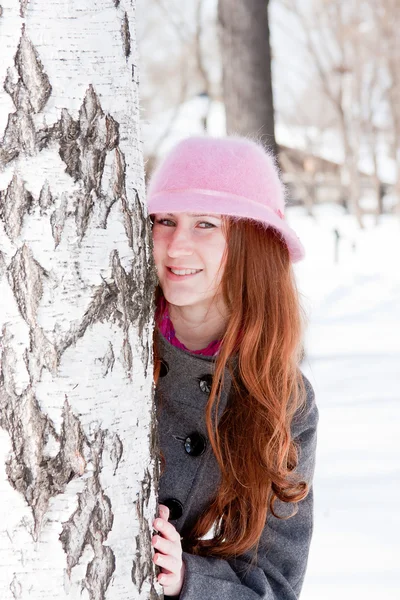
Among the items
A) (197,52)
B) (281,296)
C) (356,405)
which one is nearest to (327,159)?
(197,52)

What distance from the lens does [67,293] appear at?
1287 millimetres

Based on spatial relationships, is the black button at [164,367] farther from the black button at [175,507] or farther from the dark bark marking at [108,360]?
the dark bark marking at [108,360]

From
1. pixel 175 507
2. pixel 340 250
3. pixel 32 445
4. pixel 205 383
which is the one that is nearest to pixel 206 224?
pixel 205 383

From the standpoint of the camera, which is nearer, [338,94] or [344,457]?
[344,457]

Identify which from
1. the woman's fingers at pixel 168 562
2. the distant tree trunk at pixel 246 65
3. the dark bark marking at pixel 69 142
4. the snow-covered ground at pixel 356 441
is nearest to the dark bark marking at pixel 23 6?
the dark bark marking at pixel 69 142

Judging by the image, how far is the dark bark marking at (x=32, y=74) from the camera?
1.23 meters

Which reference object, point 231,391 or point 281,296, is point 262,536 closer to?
point 231,391

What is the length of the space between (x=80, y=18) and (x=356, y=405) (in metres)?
5.35

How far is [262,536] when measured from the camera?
2.21 metres

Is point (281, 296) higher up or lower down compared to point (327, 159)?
lower down

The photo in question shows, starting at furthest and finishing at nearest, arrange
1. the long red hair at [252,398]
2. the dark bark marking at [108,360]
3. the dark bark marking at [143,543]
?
the long red hair at [252,398] < the dark bark marking at [143,543] < the dark bark marking at [108,360]

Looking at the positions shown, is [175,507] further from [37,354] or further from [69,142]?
[69,142]

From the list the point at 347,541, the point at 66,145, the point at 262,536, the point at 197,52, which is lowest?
Result: the point at 347,541

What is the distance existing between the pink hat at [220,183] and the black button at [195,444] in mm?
593
